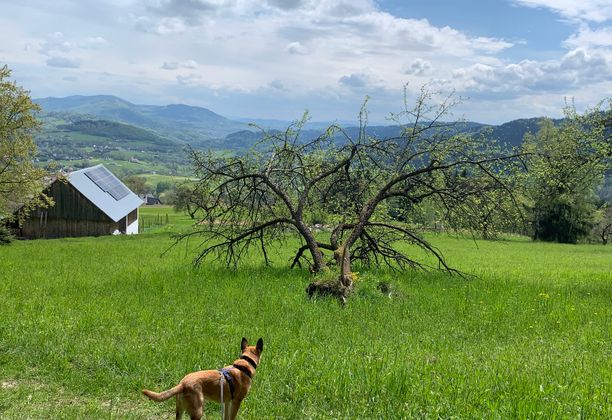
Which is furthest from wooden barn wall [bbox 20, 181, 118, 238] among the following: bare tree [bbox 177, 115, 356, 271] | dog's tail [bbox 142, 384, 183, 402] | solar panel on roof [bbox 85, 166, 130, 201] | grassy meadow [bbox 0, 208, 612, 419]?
dog's tail [bbox 142, 384, 183, 402]

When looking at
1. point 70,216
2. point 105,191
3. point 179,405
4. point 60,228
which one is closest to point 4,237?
point 70,216

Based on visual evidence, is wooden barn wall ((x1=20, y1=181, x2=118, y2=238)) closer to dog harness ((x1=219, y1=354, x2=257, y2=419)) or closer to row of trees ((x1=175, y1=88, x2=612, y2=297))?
row of trees ((x1=175, y1=88, x2=612, y2=297))

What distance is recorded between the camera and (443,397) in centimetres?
548

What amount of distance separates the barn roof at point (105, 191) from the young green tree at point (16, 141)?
22.5m

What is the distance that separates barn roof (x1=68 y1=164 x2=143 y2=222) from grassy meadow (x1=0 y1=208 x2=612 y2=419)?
43.8m

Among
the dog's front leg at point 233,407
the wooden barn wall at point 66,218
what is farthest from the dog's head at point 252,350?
the wooden barn wall at point 66,218

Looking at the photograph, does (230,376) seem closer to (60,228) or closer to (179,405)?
(179,405)

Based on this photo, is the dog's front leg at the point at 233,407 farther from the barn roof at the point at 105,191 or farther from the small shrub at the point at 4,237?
the barn roof at the point at 105,191

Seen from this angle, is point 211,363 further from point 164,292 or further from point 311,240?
point 311,240

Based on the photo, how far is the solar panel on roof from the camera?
2449 inches

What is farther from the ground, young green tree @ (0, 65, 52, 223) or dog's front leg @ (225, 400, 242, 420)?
young green tree @ (0, 65, 52, 223)

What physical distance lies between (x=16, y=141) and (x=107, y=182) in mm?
35408

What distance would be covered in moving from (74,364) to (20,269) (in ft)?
43.2

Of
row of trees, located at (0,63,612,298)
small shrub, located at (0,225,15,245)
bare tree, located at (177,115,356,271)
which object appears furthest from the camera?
small shrub, located at (0,225,15,245)
